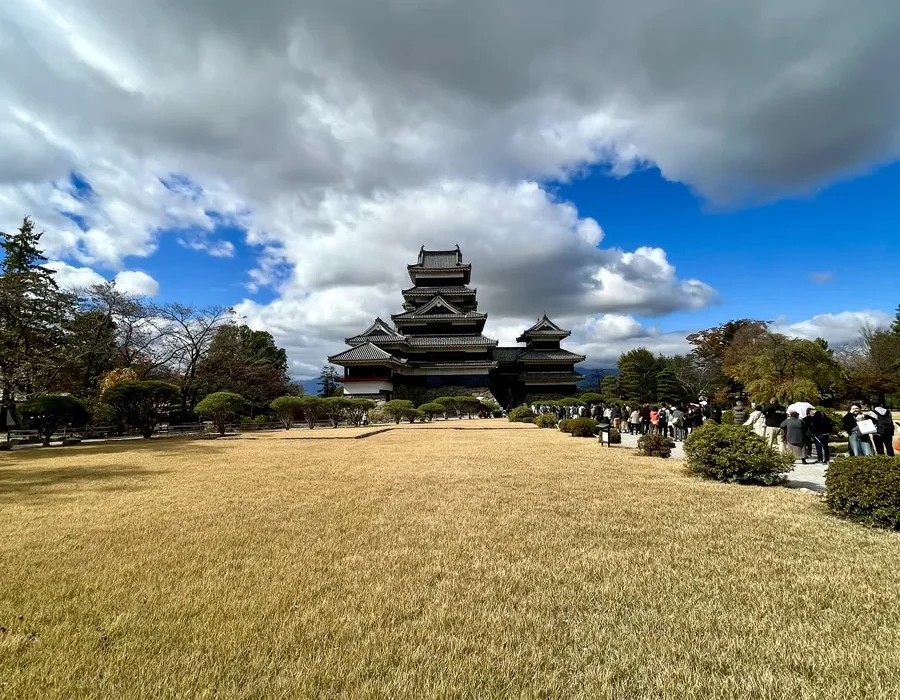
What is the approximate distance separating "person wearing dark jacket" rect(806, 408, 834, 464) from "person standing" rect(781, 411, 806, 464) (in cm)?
26

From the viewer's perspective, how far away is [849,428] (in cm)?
A: 1028

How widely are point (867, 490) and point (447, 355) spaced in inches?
1440

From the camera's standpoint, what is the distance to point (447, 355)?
41.9 metres

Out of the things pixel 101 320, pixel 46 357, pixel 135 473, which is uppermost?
pixel 101 320

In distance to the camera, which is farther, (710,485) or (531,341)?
(531,341)

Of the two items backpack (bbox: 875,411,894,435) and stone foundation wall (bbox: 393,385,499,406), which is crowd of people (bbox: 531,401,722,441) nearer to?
backpack (bbox: 875,411,894,435)

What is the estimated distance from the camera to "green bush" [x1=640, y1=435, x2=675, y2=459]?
473 inches

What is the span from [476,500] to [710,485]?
442 centimetres

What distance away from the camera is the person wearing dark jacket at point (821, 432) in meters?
10.9

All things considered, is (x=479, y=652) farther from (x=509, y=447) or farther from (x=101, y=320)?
(x=101, y=320)

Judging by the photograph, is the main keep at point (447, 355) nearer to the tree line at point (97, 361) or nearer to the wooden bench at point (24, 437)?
the tree line at point (97, 361)

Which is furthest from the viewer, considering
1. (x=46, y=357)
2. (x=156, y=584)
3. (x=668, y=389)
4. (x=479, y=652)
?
(x=668, y=389)

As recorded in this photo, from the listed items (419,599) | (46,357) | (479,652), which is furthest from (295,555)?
(46,357)

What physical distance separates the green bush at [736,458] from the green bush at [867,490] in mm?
2053
